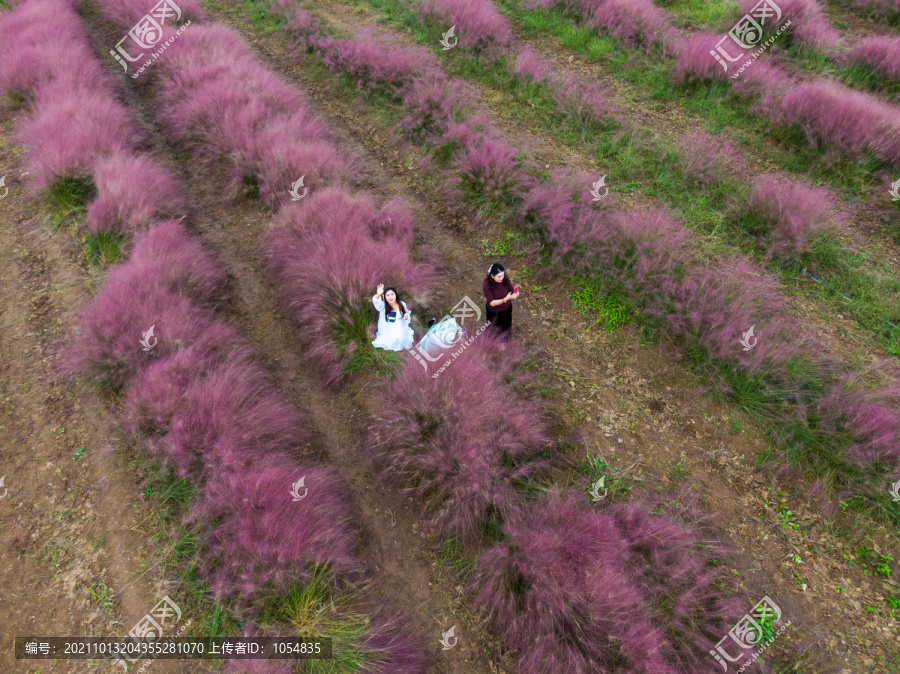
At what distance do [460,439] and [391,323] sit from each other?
62.5 inches

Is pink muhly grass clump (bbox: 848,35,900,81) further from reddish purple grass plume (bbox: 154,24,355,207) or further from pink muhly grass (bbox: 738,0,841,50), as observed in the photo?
reddish purple grass plume (bbox: 154,24,355,207)

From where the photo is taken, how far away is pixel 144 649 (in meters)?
3.42

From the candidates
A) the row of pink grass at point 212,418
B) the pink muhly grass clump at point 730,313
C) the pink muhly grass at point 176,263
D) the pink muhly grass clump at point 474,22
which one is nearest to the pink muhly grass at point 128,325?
the row of pink grass at point 212,418

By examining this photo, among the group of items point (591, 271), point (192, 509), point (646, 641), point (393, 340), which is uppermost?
point (591, 271)

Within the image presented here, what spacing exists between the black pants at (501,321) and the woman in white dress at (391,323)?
0.96 metres

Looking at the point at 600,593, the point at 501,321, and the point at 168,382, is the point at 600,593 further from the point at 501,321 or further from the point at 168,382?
the point at 168,382

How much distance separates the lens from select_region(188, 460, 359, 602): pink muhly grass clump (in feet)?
11.8

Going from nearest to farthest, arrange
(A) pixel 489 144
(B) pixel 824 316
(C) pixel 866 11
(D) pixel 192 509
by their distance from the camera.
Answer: (D) pixel 192 509 < (B) pixel 824 316 < (A) pixel 489 144 < (C) pixel 866 11

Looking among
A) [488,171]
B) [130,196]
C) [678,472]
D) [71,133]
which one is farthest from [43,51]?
[678,472]

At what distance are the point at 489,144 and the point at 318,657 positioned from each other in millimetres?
7004

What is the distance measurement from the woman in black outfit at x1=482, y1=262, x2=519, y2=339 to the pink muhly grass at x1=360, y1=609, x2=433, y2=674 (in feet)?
10.0

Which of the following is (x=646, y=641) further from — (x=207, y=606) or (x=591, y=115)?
(x=591, y=115)

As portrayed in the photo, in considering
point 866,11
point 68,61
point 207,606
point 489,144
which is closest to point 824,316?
point 489,144

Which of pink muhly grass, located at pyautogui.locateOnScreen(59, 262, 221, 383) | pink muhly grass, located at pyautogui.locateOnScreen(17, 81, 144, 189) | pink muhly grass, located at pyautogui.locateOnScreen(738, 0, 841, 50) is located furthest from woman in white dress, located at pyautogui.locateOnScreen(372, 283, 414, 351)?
pink muhly grass, located at pyautogui.locateOnScreen(738, 0, 841, 50)
